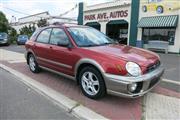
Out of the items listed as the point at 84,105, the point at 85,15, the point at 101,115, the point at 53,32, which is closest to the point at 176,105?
the point at 101,115

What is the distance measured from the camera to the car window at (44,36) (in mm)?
6180

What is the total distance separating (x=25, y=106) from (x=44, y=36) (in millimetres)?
2755

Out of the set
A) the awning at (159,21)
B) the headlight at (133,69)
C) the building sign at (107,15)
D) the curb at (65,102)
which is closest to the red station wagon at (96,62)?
the headlight at (133,69)

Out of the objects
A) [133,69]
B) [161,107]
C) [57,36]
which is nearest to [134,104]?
[161,107]

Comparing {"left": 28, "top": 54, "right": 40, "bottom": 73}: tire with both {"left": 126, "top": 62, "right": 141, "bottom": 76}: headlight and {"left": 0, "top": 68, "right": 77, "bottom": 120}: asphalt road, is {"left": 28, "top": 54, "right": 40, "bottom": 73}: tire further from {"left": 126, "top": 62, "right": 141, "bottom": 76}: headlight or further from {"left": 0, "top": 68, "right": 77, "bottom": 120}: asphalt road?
{"left": 126, "top": 62, "right": 141, "bottom": 76}: headlight

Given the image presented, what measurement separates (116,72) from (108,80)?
0.23 meters

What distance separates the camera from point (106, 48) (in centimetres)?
473

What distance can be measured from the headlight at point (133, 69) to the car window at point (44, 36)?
3016 millimetres

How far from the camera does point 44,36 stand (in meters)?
6.39

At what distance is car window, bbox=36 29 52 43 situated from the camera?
6180 mm

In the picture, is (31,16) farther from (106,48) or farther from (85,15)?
(106,48)

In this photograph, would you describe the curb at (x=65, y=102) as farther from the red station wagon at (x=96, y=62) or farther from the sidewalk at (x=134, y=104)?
the red station wagon at (x=96, y=62)

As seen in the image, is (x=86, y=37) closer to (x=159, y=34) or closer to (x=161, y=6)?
(x=161, y=6)

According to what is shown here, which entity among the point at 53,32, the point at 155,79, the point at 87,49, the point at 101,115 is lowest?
the point at 101,115
